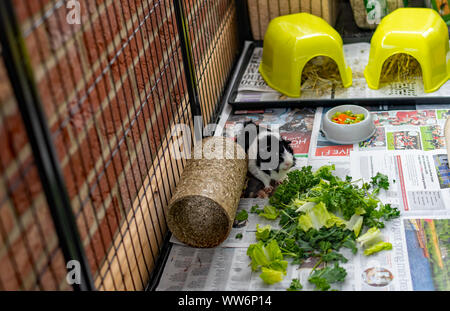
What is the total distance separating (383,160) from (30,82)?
5.76ft

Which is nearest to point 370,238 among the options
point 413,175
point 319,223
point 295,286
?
point 319,223

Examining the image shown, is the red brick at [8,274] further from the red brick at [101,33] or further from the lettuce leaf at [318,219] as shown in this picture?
the lettuce leaf at [318,219]

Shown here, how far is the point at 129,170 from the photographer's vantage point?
2.10 m

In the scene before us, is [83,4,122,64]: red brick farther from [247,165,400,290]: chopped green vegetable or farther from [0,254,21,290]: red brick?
[247,165,400,290]: chopped green vegetable

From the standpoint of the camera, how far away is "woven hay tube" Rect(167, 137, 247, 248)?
221cm

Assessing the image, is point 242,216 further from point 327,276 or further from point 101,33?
point 101,33

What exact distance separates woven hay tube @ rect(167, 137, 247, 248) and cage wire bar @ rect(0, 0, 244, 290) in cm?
10

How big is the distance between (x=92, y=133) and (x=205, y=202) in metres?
0.67

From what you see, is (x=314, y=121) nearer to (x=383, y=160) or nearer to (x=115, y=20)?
(x=383, y=160)

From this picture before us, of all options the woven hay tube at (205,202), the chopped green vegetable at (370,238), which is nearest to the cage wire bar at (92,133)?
the woven hay tube at (205,202)

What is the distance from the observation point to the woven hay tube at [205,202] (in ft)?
7.24

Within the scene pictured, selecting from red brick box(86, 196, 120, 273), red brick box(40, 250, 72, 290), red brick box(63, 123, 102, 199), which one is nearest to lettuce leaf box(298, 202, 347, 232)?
red brick box(86, 196, 120, 273)

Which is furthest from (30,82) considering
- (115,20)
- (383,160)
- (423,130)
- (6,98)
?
(423,130)

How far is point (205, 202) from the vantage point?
2348 mm
